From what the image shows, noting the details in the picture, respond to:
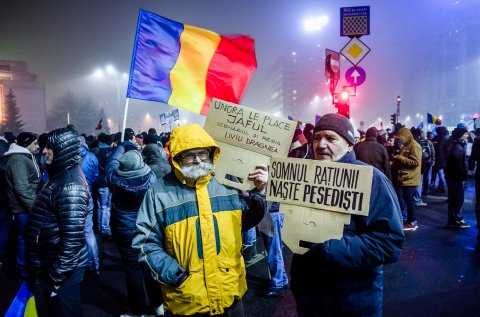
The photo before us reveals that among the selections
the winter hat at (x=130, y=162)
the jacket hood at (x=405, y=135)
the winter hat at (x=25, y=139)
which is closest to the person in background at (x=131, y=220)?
the winter hat at (x=130, y=162)

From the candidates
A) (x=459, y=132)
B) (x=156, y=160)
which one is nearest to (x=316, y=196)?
(x=156, y=160)

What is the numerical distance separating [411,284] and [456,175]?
3944 mm

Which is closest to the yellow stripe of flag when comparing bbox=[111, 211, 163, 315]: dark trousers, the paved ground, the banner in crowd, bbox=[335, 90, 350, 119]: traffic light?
bbox=[111, 211, 163, 315]: dark trousers

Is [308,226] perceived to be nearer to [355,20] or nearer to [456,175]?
[456,175]

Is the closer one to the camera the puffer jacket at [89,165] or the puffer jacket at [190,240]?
the puffer jacket at [190,240]

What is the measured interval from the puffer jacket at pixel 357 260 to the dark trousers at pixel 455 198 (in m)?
6.61

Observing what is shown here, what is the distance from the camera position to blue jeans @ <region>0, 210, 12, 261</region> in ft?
19.7

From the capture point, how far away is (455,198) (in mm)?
7582

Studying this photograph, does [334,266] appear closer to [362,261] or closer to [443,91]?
[362,261]

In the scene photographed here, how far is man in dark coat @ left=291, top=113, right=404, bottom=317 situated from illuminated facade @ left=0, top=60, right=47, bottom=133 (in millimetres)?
85290

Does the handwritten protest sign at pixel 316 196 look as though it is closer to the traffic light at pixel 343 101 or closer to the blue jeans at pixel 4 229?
the blue jeans at pixel 4 229

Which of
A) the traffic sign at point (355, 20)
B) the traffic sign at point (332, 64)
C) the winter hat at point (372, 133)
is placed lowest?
the winter hat at point (372, 133)

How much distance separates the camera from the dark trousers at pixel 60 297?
286 centimetres

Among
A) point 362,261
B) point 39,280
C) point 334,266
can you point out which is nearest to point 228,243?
point 334,266
